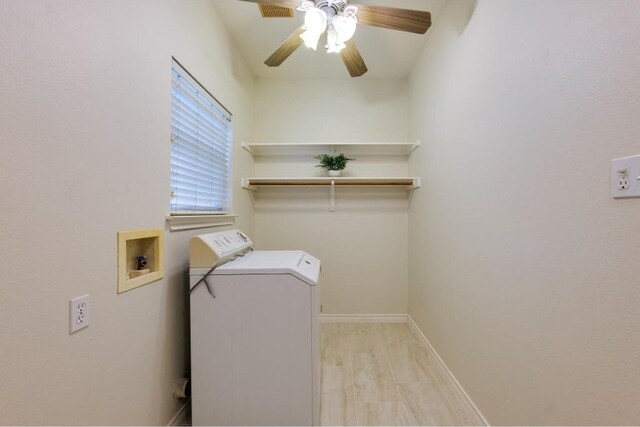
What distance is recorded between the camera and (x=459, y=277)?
1.86 metres

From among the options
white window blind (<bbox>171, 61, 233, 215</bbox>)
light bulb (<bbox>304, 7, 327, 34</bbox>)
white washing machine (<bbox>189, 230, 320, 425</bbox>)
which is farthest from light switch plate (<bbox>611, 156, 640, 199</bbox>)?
white window blind (<bbox>171, 61, 233, 215</bbox>)

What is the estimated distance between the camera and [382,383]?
2.03 metres

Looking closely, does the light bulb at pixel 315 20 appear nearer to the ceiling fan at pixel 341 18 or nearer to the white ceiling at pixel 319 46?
the ceiling fan at pixel 341 18

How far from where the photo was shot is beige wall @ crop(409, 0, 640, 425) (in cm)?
82

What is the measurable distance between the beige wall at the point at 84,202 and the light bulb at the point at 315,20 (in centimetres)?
72

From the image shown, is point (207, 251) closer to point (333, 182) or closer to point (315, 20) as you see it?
point (315, 20)

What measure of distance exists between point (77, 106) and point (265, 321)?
119 cm

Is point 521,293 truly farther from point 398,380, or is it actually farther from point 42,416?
point 42,416

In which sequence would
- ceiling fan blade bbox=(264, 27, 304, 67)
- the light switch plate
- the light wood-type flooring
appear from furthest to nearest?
ceiling fan blade bbox=(264, 27, 304, 67)
the light wood-type flooring
the light switch plate

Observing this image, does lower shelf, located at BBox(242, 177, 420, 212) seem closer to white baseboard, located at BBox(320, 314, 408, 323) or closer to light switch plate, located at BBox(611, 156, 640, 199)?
white baseboard, located at BBox(320, 314, 408, 323)

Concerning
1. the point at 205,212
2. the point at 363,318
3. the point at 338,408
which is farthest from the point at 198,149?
the point at 363,318

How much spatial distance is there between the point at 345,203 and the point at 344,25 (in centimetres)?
180

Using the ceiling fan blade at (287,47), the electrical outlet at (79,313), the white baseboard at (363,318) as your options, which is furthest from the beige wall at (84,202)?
the white baseboard at (363,318)

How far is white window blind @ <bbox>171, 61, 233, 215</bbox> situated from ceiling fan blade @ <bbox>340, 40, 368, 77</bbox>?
3.30 feet
